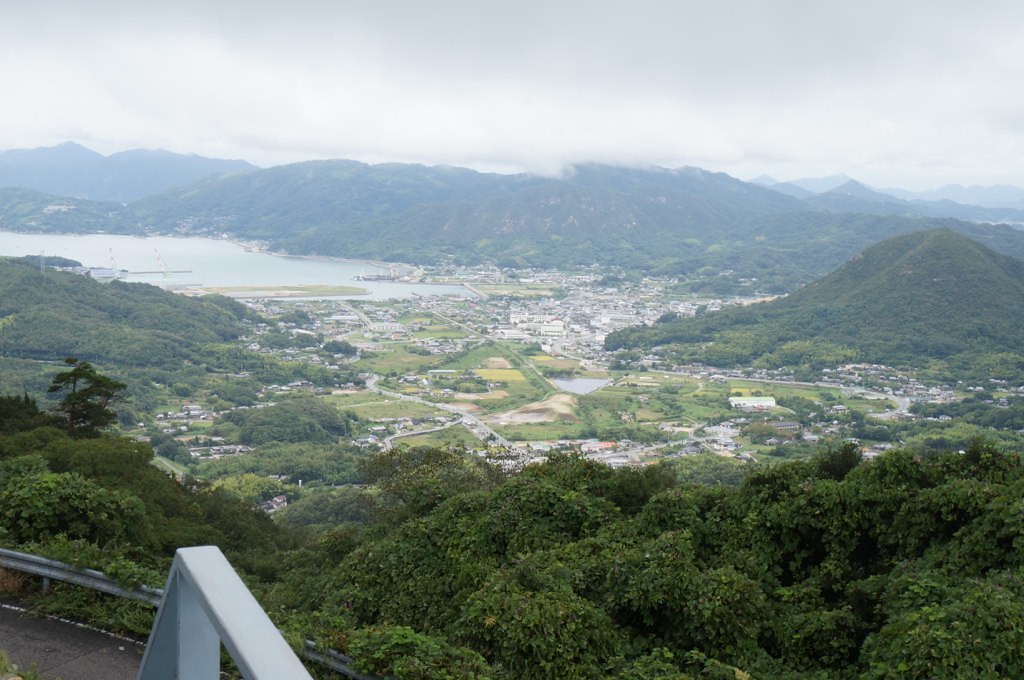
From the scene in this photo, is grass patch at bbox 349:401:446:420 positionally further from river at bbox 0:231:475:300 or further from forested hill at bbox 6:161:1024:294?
forested hill at bbox 6:161:1024:294

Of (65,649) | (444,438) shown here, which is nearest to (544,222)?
(444,438)

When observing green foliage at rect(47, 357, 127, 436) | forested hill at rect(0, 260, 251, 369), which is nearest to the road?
forested hill at rect(0, 260, 251, 369)

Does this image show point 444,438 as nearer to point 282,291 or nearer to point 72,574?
point 72,574

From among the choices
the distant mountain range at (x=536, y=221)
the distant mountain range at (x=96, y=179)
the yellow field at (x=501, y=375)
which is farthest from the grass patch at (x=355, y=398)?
the distant mountain range at (x=96, y=179)

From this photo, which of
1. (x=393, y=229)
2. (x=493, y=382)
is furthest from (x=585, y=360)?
(x=393, y=229)

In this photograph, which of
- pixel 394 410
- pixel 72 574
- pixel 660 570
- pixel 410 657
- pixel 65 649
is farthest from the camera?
pixel 394 410

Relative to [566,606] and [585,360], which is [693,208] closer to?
[585,360]

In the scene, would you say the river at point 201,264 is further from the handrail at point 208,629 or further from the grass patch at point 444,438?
the handrail at point 208,629
